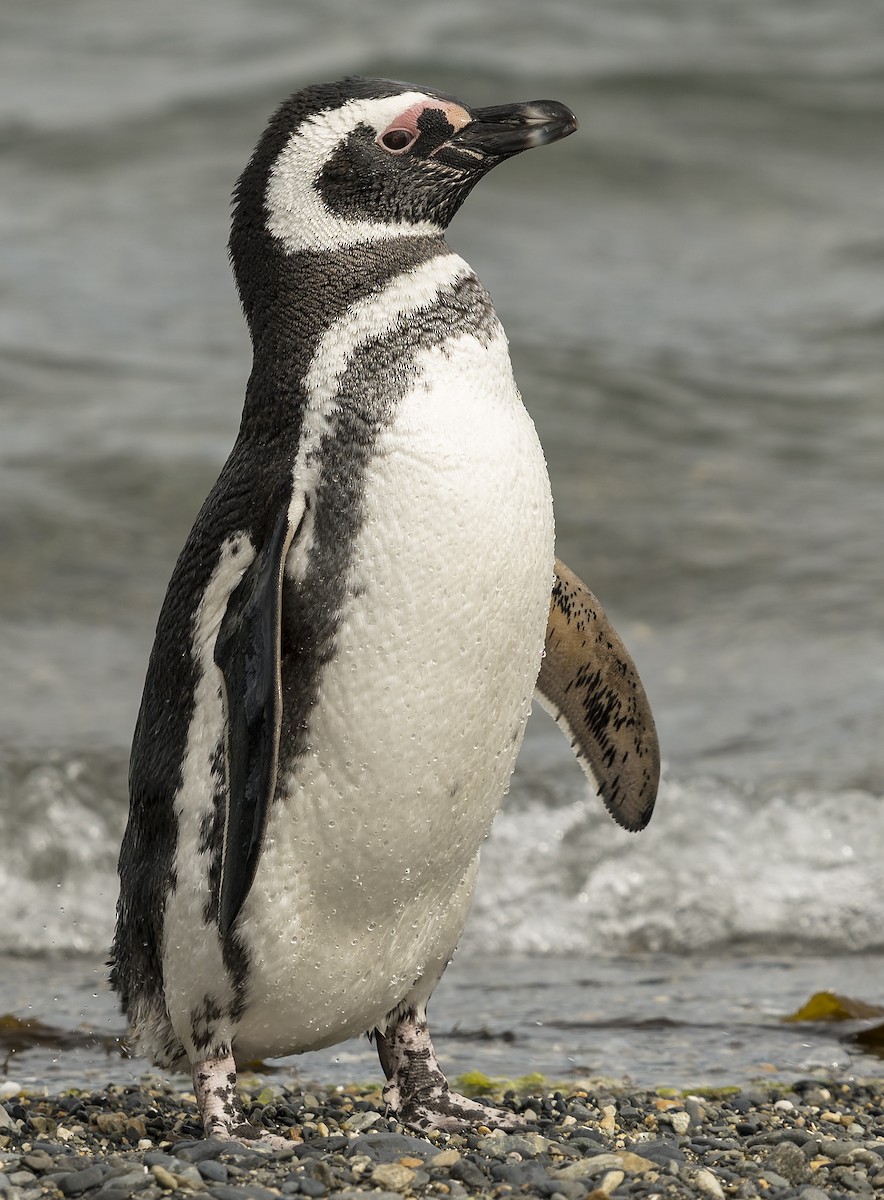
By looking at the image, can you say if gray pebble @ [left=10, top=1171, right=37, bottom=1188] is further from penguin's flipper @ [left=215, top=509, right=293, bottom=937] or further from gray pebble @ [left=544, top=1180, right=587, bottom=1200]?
gray pebble @ [left=544, top=1180, right=587, bottom=1200]

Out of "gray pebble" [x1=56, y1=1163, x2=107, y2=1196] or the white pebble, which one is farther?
the white pebble

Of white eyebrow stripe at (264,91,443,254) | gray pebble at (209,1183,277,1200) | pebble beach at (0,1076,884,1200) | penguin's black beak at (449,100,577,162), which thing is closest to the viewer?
gray pebble at (209,1183,277,1200)

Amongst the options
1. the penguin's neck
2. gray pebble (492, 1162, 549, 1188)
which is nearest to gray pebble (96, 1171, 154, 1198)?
gray pebble (492, 1162, 549, 1188)

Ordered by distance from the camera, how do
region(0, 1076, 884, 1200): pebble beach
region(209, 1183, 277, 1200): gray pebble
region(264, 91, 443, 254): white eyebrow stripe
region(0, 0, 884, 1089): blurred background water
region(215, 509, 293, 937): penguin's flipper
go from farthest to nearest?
1. region(0, 0, 884, 1089): blurred background water
2. region(264, 91, 443, 254): white eyebrow stripe
3. region(215, 509, 293, 937): penguin's flipper
4. region(0, 1076, 884, 1200): pebble beach
5. region(209, 1183, 277, 1200): gray pebble

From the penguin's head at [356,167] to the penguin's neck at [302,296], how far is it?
0.02 meters

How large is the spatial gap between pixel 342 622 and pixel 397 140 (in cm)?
83

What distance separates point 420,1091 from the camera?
318 cm

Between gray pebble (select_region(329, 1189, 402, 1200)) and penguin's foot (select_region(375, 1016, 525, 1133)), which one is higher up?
gray pebble (select_region(329, 1189, 402, 1200))

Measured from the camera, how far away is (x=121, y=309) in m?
9.97

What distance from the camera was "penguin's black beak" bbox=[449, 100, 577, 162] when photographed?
3068 millimetres

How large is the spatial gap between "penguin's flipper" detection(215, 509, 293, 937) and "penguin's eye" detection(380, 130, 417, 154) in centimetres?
68

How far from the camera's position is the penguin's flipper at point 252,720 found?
2711 millimetres

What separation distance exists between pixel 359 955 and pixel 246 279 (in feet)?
3.87

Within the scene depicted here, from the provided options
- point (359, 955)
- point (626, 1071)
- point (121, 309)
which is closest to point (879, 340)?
point (121, 309)
